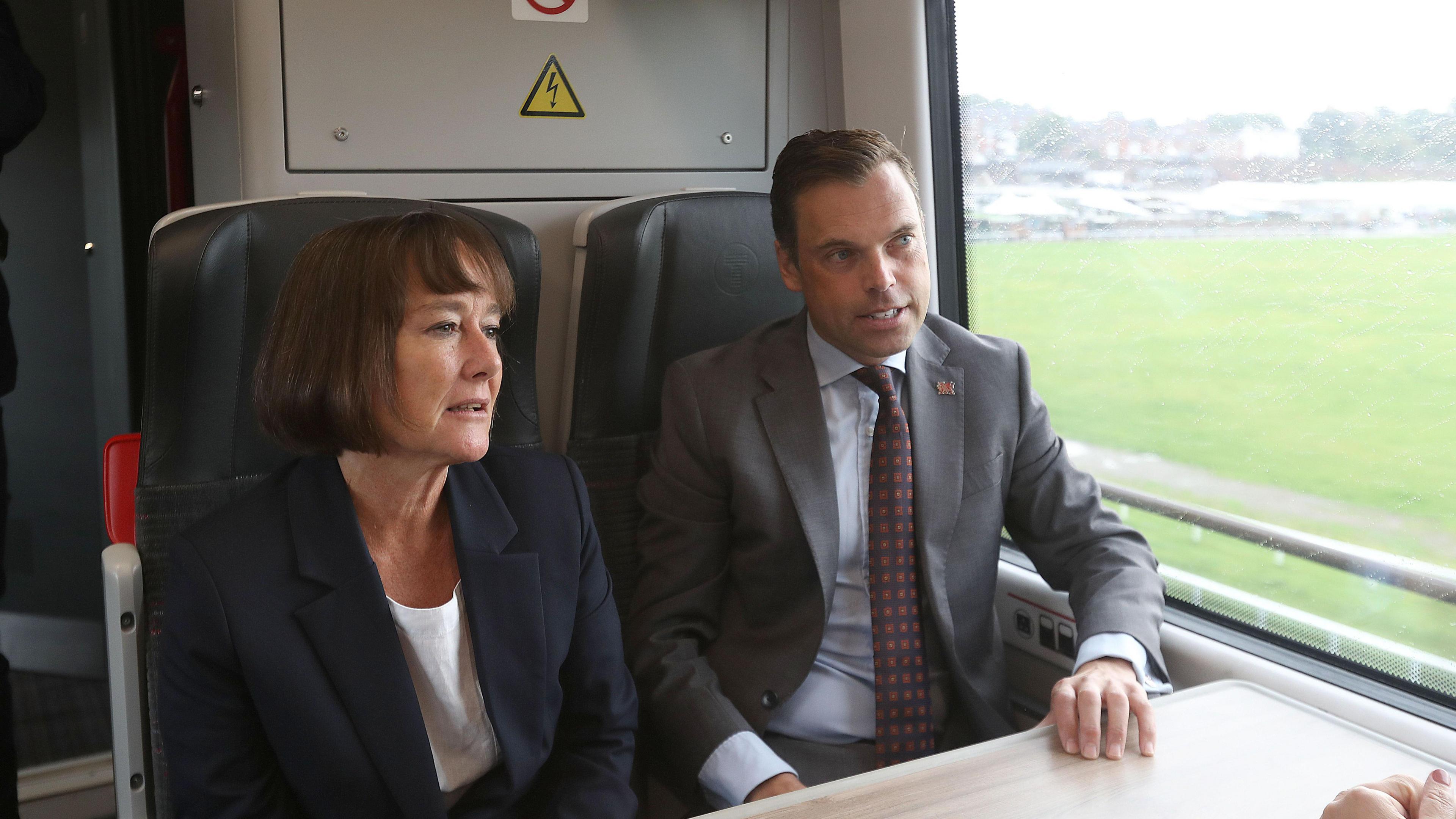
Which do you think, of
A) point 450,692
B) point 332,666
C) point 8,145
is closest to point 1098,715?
point 450,692

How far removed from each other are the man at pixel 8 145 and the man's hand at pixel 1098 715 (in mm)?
2334

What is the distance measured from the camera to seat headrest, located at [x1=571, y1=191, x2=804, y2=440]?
195cm

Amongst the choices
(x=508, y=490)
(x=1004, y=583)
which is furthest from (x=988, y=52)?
(x=508, y=490)

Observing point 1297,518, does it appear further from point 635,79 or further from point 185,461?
point 185,461

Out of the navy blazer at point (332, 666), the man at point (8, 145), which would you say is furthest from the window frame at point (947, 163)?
the man at point (8, 145)

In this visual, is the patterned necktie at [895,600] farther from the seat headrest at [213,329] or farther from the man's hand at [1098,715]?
the seat headrest at [213,329]

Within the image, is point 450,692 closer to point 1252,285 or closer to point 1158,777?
point 1158,777

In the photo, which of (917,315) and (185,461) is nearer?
(185,461)

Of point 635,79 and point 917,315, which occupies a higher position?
point 635,79

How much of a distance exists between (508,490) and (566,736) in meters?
0.38

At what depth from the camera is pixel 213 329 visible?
157 centimetres

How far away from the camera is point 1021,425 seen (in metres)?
1.92

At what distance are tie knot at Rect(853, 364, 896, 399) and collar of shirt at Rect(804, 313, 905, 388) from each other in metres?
0.01

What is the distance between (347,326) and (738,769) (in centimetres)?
86
